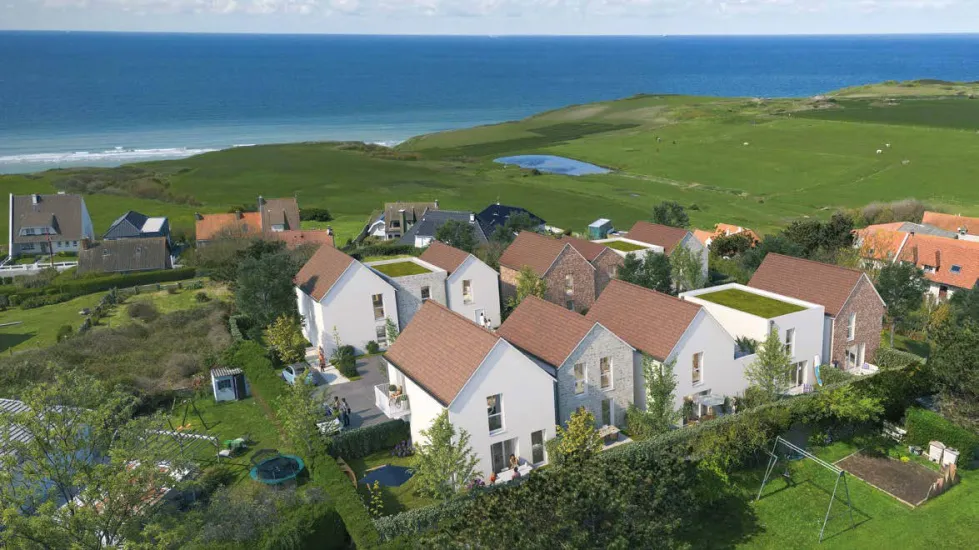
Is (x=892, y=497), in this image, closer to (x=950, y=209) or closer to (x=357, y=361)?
(x=357, y=361)

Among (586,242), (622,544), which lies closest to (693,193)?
(586,242)

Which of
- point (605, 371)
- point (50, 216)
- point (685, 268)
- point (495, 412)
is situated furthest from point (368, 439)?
point (50, 216)

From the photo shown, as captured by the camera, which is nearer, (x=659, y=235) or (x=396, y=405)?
(x=396, y=405)

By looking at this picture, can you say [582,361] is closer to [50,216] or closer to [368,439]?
[368,439]

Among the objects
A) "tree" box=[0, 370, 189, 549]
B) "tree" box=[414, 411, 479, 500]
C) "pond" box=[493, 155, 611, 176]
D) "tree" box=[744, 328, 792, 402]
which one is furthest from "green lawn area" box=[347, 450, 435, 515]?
"pond" box=[493, 155, 611, 176]

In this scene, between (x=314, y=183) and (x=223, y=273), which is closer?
(x=223, y=273)

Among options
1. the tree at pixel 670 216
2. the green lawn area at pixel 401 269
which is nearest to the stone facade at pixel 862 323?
the green lawn area at pixel 401 269

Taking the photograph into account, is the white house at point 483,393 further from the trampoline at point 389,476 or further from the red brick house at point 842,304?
the red brick house at point 842,304
